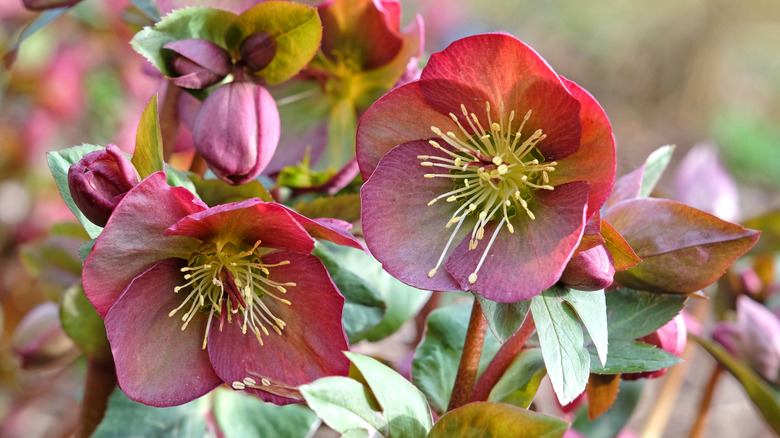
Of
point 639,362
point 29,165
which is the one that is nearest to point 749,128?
point 29,165

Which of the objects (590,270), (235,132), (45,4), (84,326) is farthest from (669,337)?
(45,4)

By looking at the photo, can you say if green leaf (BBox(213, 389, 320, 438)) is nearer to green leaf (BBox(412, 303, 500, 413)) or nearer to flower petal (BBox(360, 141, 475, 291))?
green leaf (BBox(412, 303, 500, 413))

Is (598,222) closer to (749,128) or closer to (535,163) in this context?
(535,163)

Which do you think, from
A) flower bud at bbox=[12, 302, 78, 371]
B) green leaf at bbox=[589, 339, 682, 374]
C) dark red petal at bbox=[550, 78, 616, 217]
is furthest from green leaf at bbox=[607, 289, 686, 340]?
flower bud at bbox=[12, 302, 78, 371]

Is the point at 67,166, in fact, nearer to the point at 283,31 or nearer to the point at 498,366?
the point at 283,31

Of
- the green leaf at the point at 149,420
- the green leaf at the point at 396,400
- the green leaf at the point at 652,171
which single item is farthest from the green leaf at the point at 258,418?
the green leaf at the point at 652,171
